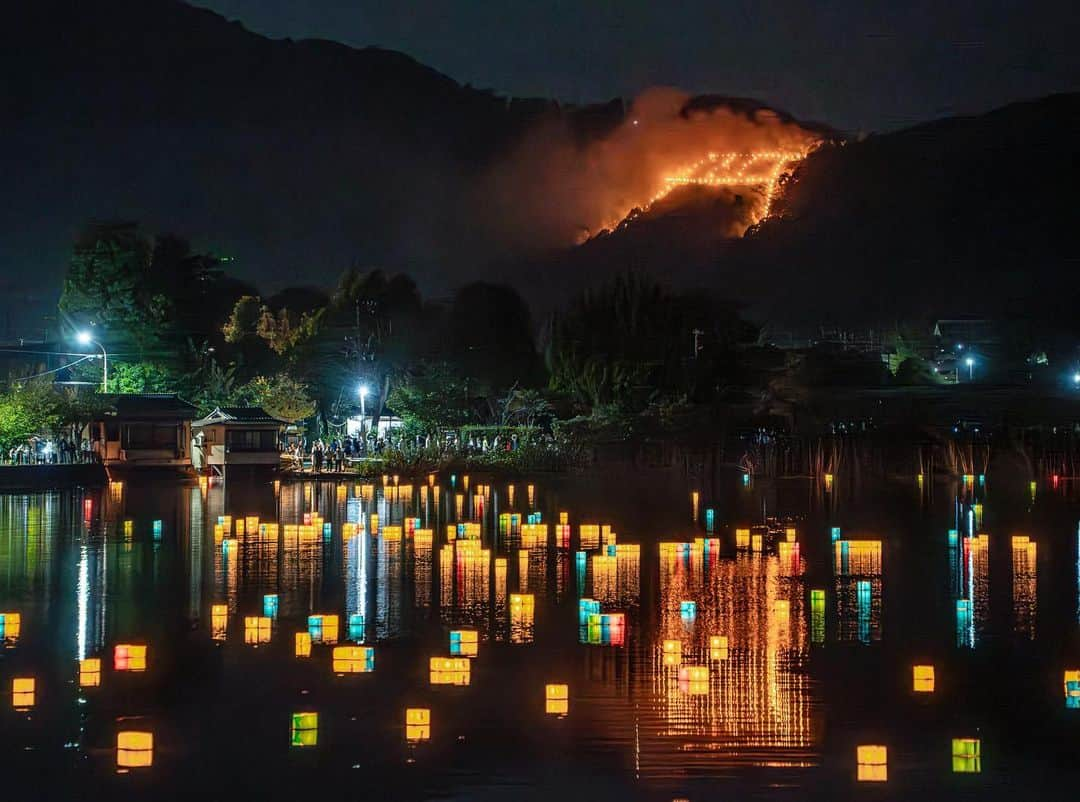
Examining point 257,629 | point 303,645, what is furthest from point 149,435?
point 303,645

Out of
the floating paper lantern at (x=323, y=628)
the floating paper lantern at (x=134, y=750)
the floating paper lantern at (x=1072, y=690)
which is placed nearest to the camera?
the floating paper lantern at (x=134, y=750)

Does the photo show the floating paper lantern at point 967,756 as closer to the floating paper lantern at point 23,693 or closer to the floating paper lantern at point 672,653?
the floating paper lantern at point 672,653

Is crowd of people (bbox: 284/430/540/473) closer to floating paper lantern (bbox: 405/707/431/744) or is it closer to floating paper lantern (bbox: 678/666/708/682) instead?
floating paper lantern (bbox: 678/666/708/682)

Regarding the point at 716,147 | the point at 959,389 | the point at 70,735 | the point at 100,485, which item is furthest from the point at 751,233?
the point at 70,735

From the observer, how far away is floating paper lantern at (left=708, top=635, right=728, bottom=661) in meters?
13.2

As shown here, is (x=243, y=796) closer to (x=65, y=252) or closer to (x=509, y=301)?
(x=509, y=301)

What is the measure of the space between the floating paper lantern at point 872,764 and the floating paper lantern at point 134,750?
5077mm

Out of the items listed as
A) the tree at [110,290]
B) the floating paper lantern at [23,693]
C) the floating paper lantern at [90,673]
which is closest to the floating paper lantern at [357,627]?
the floating paper lantern at [90,673]

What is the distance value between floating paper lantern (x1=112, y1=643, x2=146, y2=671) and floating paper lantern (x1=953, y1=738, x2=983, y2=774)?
7298 millimetres

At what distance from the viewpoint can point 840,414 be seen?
69.9 metres

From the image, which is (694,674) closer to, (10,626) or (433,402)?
(10,626)

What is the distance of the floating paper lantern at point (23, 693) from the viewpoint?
11430mm

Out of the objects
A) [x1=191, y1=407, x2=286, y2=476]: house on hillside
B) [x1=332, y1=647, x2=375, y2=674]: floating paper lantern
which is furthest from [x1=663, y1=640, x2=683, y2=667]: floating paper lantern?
[x1=191, y1=407, x2=286, y2=476]: house on hillside

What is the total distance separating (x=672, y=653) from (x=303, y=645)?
12.1 ft
